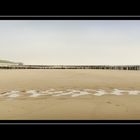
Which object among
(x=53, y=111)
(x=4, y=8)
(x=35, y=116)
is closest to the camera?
(x=4, y=8)

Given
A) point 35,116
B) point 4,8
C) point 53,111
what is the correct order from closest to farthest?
point 4,8 → point 35,116 → point 53,111

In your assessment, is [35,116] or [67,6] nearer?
[67,6]

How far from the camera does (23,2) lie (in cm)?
292

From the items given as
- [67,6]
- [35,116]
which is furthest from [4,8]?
[35,116]
